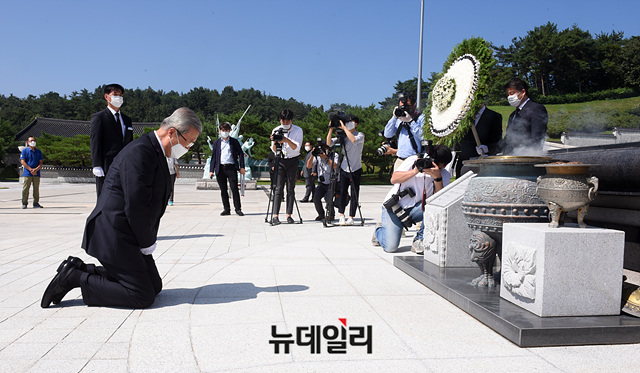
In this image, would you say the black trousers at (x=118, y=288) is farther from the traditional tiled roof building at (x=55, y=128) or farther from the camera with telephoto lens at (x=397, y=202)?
the traditional tiled roof building at (x=55, y=128)

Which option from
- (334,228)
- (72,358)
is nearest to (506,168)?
(72,358)

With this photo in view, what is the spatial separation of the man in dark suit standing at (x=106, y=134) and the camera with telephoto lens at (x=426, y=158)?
4134mm

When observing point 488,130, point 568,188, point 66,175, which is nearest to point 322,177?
point 488,130

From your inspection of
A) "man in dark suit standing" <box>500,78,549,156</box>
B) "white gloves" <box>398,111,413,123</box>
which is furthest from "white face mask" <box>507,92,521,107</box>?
"white gloves" <box>398,111,413,123</box>

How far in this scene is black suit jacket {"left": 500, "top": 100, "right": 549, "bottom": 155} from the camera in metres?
4.59

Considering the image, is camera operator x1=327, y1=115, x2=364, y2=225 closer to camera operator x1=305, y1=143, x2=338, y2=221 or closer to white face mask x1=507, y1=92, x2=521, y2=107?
camera operator x1=305, y1=143, x2=338, y2=221

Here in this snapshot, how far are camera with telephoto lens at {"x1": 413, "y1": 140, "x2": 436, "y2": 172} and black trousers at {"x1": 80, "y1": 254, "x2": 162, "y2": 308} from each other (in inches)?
115

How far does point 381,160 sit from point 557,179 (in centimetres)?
3620

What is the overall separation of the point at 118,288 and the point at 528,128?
413cm

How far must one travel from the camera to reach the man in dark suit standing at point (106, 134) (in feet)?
20.4

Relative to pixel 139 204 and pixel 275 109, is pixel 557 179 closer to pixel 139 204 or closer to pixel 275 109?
pixel 139 204

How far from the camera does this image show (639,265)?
11.0ft

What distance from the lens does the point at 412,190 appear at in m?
5.47

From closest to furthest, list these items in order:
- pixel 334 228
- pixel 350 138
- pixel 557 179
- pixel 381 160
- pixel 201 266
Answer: pixel 557 179, pixel 201 266, pixel 350 138, pixel 334 228, pixel 381 160
